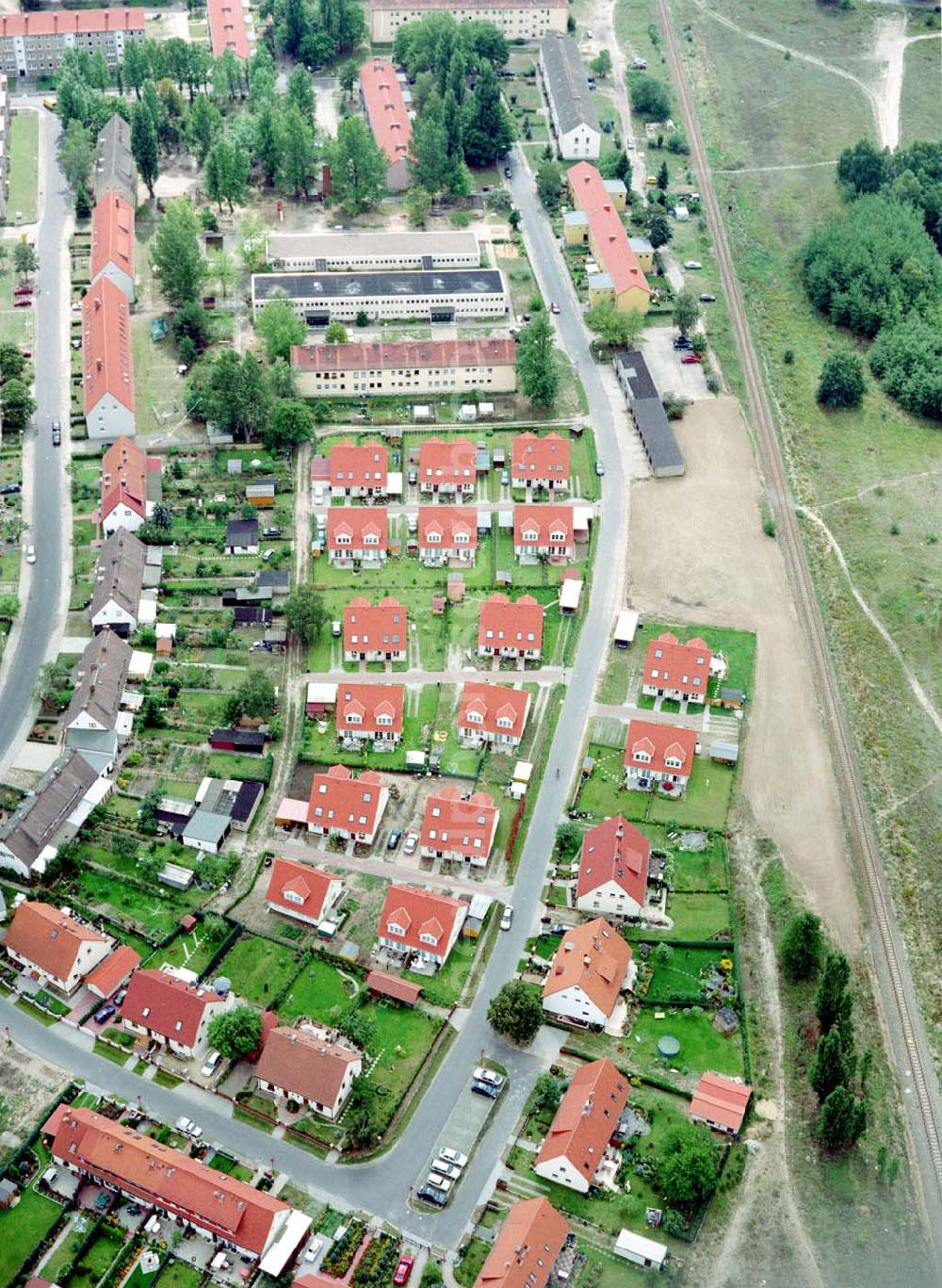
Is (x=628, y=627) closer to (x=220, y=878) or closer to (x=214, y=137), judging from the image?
(x=220, y=878)

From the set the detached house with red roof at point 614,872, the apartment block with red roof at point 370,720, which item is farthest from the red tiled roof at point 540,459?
the detached house with red roof at point 614,872

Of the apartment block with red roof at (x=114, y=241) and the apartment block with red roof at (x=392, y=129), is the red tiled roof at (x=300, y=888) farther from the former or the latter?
the apartment block with red roof at (x=392, y=129)

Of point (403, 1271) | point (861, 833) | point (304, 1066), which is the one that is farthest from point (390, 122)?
point (403, 1271)

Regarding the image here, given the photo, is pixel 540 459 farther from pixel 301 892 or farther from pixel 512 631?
pixel 301 892

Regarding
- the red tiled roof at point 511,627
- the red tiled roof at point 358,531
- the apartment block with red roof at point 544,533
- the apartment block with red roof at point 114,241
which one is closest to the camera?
the red tiled roof at point 511,627

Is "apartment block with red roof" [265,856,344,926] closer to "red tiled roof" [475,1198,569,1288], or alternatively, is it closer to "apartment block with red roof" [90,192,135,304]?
"red tiled roof" [475,1198,569,1288]

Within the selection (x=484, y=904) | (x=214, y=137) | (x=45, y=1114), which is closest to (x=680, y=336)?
(x=214, y=137)
